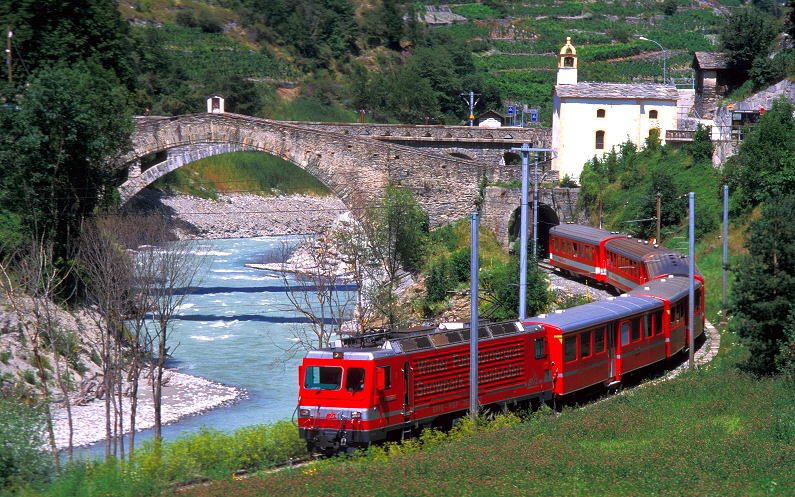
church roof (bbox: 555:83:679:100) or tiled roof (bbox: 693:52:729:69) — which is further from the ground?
tiled roof (bbox: 693:52:729:69)

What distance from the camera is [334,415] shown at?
12766 mm

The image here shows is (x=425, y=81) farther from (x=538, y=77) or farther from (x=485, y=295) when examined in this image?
(x=485, y=295)

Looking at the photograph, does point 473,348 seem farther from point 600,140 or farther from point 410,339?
point 600,140

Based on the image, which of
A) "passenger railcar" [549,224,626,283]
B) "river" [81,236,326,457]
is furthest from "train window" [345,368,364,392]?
"passenger railcar" [549,224,626,283]

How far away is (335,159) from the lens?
32969 millimetres

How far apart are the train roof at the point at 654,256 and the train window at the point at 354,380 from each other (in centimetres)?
1283

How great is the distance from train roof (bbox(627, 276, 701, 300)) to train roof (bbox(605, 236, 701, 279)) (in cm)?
92

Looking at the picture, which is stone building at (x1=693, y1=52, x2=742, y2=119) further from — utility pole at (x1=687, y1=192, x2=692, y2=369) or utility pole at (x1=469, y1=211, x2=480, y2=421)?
utility pole at (x1=469, y1=211, x2=480, y2=421)

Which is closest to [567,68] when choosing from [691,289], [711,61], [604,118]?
[604,118]

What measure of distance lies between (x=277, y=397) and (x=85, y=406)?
423 cm

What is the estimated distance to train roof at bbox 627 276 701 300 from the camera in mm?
19984

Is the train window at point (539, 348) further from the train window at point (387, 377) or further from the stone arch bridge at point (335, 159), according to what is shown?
the stone arch bridge at point (335, 159)

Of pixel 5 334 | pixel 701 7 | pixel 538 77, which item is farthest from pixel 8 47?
pixel 701 7

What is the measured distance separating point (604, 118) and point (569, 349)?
25878mm
